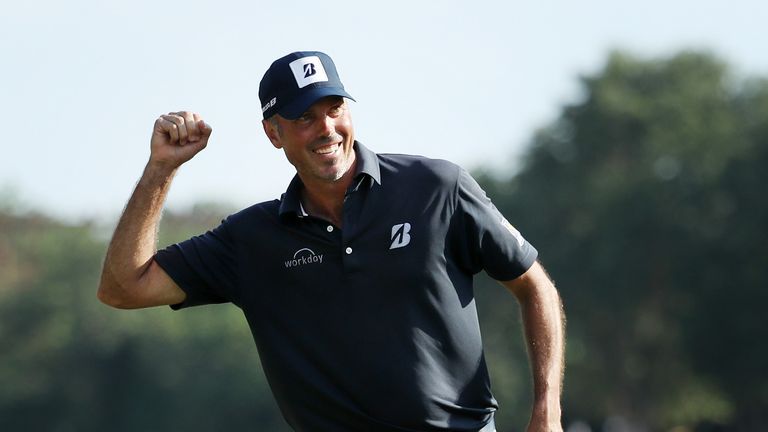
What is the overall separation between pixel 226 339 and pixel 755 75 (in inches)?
1354

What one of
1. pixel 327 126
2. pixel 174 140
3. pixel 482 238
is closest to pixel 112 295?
pixel 174 140

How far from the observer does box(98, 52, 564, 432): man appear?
698 centimetres

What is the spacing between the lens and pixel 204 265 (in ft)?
24.7

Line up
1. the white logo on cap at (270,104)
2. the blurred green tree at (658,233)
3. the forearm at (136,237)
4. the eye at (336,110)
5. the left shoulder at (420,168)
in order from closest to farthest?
the left shoulder at (420,168) → the eye at (336,110) → the white logo on cap at (270,104) → the forearm at (136,237) → the blurred green tree at (658,233)

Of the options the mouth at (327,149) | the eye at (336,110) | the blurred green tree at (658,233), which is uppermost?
the eye at (336,110)

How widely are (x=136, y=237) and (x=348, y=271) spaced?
1145 mm

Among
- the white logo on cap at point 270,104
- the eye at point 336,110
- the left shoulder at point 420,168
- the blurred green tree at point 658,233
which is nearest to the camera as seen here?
the left shoulder at point 420,168

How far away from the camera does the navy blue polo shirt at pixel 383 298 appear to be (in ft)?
22.9

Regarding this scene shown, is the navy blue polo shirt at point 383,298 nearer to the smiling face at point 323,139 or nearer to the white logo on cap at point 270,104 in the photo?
the smiling face at point 323,139

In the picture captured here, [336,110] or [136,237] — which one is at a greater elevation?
[336,110]

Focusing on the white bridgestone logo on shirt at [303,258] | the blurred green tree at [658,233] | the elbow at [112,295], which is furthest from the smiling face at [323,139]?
the blurred green tree at [658,233]

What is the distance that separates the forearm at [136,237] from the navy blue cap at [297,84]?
644 millimetres

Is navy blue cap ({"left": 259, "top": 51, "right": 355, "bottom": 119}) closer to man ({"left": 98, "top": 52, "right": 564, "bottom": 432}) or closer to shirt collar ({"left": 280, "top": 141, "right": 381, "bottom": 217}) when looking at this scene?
man ({"left": 98, "top": 52, "right": 564, "bottom": 432})

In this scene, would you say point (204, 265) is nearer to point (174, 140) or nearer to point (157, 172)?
point (157, 172)
